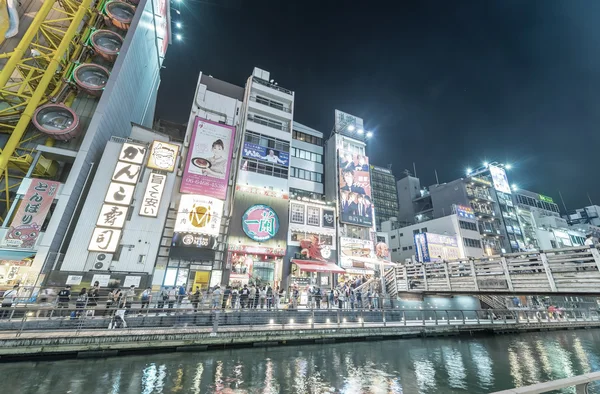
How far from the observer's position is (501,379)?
1005 centimetres

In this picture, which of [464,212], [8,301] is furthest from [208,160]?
[464,212]

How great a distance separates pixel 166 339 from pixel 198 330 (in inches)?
56.2

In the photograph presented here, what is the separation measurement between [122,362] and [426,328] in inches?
690

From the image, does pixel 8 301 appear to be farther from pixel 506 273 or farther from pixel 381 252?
pixel 381 252

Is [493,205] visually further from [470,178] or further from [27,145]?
[27,145]

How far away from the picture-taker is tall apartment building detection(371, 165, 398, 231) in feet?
229

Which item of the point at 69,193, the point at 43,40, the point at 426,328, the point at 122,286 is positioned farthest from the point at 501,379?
the point at 43,40

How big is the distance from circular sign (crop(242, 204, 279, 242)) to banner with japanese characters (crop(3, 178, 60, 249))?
15830 mm

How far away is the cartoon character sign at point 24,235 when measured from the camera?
58.2 ft

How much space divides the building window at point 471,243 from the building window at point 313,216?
30684 mm

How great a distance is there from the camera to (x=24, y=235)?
1811cm

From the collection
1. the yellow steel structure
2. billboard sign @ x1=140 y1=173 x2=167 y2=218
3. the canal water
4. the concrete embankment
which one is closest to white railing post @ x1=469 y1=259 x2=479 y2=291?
the canal water

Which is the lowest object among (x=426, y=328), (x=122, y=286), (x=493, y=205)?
(x=426, y=328)

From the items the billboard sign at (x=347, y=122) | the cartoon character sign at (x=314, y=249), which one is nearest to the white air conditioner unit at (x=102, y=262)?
the cartoon character sign at (x=314, y=249)
